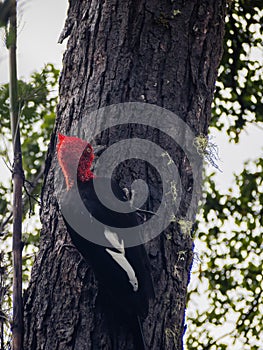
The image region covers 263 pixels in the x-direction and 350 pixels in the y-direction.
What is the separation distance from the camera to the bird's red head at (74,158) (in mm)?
2188

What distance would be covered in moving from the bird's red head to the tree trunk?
3.9 inches

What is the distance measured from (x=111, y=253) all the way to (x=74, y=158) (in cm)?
33

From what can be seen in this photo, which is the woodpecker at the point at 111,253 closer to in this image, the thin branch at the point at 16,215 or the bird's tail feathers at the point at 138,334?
the bird's tail feathers at the point at 138,334

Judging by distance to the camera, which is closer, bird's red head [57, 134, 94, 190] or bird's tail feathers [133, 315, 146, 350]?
bird's tail feathers [133, 315, 146, 350]

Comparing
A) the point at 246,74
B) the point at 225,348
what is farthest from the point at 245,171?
the point at 225,348

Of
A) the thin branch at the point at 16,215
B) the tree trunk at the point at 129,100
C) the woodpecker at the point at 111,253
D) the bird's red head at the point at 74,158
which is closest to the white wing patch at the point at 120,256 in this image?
the woodpecker at the point at 111,253

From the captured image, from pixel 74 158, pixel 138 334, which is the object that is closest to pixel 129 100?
pixel 74 158

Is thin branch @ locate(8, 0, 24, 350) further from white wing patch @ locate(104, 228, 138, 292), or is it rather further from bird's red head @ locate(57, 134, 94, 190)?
white wing patch @ locate(104, 228, 138, 292)

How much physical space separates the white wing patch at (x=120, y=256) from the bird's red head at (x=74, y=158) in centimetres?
22

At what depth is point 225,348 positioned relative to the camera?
12.6 ft

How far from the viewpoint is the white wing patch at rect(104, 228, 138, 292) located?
204 centimetres

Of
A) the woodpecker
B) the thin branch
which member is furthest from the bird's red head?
the thin branch

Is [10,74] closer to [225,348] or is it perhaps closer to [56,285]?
[56,285]

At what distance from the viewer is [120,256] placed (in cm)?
207
